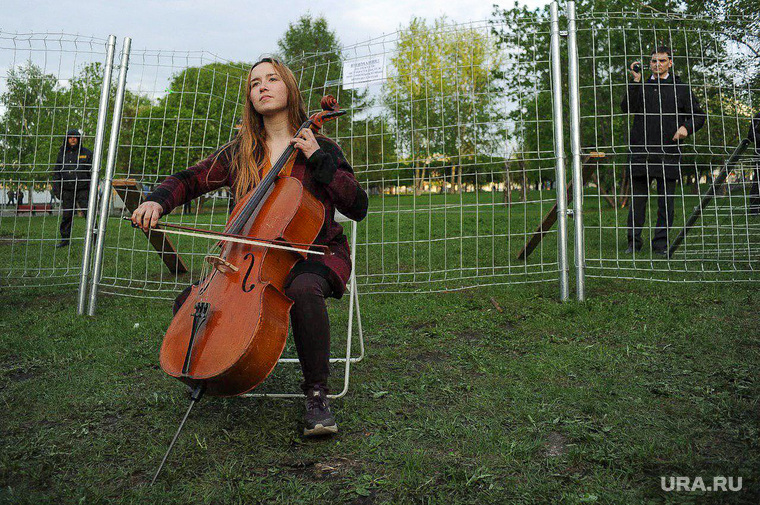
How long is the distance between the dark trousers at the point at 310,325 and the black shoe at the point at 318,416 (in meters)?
0.04

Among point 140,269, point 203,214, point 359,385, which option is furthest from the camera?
point 140,269

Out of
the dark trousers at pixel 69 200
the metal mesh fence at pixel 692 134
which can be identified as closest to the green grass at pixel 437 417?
the metal mesh fence at pixel 692 134

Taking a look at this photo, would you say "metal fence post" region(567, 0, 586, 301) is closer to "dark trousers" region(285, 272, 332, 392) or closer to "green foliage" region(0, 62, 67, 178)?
"dark trousers" region(285, 272, 332, 392)

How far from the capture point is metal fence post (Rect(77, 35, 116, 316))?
4.59 metres

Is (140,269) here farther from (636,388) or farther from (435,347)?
(636,388)

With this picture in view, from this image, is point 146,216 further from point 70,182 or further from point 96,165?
point 70,182

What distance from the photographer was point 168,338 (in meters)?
2.30

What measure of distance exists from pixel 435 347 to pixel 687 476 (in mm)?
1870

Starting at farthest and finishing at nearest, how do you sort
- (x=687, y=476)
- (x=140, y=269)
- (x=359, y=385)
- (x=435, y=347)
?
(x=140, y=269) → (x=435, y=347) → (x=359, y=385) → (x=687, y=476)

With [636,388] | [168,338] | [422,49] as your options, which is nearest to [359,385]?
[168,338]

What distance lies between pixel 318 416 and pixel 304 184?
1.10m

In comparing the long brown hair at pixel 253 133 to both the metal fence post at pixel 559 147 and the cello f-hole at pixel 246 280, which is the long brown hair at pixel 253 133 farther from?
the metal fence post at pixel 559 147

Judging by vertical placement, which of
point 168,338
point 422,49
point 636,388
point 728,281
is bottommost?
point 636,388

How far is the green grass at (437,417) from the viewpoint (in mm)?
2025
